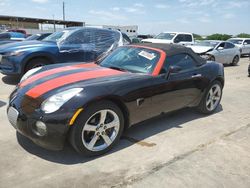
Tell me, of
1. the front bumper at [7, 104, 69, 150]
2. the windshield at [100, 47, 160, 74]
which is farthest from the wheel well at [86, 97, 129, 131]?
the windshield at [100, 47, 160, 74]

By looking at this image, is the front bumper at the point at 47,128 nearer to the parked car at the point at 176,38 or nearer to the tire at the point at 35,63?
the tire at the point at 35,63

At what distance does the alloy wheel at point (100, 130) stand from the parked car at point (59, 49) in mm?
4479

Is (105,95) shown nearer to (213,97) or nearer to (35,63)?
(213,97)

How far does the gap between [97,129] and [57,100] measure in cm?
62

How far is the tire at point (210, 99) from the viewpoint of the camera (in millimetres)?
5113

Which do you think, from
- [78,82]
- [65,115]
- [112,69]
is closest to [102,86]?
[78,82]

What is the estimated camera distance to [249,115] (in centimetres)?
552

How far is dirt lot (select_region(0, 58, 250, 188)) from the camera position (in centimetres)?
288

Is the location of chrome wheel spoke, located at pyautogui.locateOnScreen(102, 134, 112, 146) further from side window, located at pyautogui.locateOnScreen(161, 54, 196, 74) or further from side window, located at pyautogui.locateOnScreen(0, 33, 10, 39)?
side window, located at pyautogui.locateOnScreen(0, 33, 10, 39)

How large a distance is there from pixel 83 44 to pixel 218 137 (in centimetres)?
540

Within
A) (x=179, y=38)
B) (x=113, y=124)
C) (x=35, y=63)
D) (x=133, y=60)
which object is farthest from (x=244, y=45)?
(x=113, y=124)

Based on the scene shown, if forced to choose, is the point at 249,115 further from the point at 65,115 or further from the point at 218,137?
the point at 65,115

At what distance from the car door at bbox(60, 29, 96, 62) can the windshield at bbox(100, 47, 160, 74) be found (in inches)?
140

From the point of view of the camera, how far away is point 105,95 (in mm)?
3264
